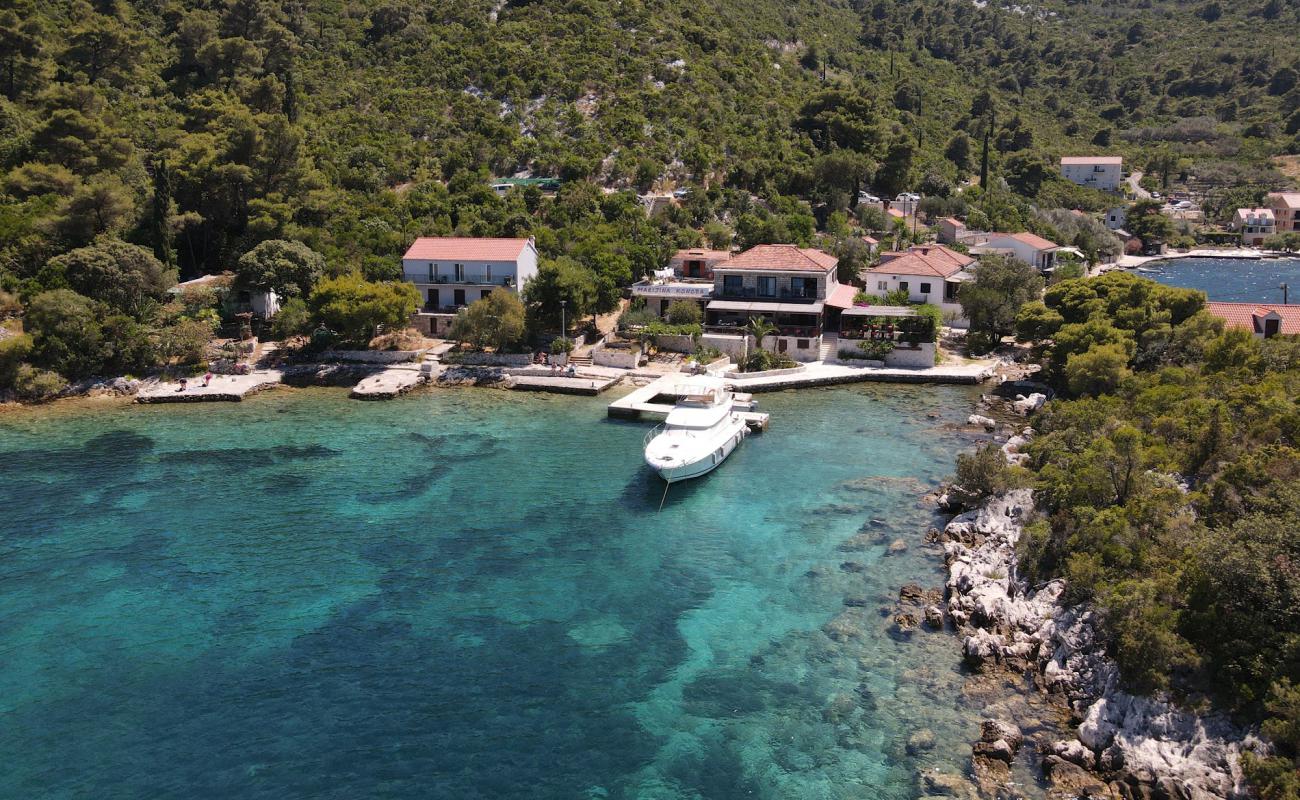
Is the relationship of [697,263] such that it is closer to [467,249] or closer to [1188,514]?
[467,249]

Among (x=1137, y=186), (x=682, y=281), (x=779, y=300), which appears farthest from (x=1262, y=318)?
(x=1137, y=186)

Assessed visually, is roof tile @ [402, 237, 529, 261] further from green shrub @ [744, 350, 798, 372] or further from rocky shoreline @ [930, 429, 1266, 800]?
rocky shoreline @ [930, 429, 1266, 800]

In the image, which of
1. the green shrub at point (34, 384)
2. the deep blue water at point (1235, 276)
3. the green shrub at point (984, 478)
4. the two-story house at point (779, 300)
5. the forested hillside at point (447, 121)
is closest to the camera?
the green shrub at point (984, 478)

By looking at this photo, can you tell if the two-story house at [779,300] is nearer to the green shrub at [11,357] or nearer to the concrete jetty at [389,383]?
the concrete jetty at [389,383]

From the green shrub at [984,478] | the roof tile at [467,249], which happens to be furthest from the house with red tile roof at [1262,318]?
the roof tile at [467,249]

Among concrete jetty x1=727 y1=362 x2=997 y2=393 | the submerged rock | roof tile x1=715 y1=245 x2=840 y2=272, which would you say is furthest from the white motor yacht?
roof tile x1=715 y1=245 x2=840 y2=272
